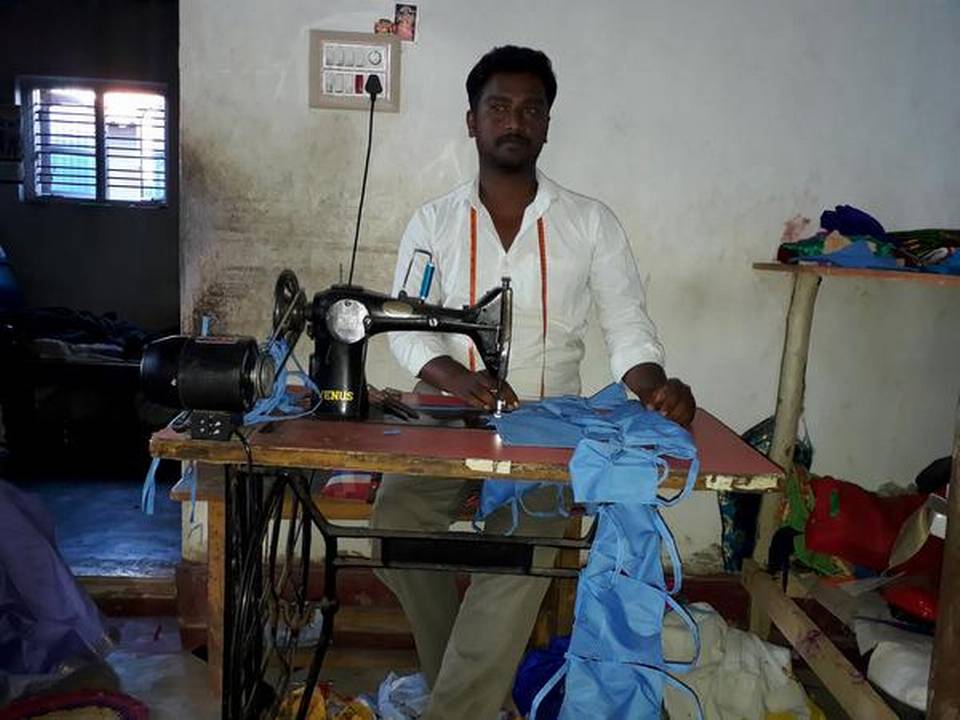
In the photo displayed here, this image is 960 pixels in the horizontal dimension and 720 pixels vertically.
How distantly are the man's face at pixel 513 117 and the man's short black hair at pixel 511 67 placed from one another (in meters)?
0.02

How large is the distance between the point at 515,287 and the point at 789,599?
123 cm

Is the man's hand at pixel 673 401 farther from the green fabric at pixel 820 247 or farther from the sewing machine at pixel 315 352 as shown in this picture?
the green fabric at pixel 820 247

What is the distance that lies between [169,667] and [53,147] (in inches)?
207

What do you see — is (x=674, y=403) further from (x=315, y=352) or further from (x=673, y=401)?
(x=315, y=352)

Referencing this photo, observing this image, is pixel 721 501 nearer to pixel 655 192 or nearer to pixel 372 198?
pixel 655 192

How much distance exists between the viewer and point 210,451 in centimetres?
150

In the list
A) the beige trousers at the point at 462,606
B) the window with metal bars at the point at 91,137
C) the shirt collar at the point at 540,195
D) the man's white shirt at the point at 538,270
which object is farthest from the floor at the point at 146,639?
the window with metal bars at the point at 91,137

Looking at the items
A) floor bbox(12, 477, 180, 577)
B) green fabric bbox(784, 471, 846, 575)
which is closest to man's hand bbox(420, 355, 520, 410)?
green fabric bbox(784, 471, 846, 575)

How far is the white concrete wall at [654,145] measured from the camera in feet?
8.81

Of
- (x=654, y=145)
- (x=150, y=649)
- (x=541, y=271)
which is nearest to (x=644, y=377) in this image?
(x=541, y=271)

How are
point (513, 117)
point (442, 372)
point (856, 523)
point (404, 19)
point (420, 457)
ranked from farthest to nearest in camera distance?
point (404, 19)
point (856, 523)
point (513, 117)
point (442, 372)
point (420, 457)

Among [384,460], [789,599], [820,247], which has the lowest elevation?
[789,599]

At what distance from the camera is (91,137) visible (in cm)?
652

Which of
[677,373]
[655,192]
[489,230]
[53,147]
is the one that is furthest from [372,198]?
[53,147]
